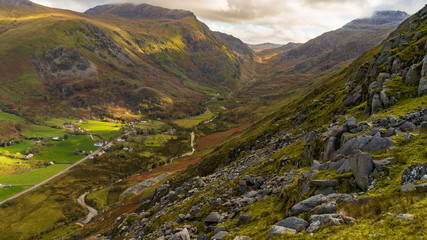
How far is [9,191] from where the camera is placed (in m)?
191

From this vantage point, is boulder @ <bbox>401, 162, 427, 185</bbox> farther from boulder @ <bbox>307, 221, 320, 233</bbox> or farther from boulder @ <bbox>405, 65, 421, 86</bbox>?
boulder @ <bbox>405, 65, 421, 86</bbox>

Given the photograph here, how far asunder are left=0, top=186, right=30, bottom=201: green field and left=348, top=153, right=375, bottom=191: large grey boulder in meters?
247

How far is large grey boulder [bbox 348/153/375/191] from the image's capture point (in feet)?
53.7

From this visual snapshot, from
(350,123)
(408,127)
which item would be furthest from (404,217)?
(350,123)

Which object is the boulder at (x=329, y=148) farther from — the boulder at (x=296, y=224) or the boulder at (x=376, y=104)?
the boulder at (x=296, y=224)

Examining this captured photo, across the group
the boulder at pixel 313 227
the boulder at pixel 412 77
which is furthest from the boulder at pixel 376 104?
the boulder at pixel 313 227

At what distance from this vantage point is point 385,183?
1552cm

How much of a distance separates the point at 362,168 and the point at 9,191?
857 feet

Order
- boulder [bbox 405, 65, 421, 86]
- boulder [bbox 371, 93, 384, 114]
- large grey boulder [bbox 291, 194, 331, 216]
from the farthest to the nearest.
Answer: boulder [bbox 371, 93, 384, 114]
boulder [bbox 405, 65, 421, 86]
large grey boulder [bbox 291, 194, 331, 216]

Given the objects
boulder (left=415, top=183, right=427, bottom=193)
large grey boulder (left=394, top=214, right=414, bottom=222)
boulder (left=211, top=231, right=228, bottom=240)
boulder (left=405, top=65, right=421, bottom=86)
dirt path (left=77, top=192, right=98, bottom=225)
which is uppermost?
boulder (left=405, top=65, right=421, bottom=86)

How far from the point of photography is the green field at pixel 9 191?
182750mm

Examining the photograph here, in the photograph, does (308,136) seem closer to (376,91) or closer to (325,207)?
(376,91)

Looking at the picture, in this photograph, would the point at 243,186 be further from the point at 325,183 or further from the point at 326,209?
the point at 326,209

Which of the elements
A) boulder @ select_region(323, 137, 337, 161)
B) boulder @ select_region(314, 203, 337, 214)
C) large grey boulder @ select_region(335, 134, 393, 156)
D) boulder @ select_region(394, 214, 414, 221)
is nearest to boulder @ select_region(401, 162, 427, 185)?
boulder @ select_region(394, 214, 414, 221)
